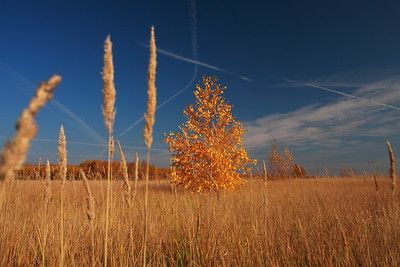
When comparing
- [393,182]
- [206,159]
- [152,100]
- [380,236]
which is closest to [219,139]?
[206,159]

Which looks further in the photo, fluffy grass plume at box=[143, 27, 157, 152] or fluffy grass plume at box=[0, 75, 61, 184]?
fluffy grass plume at box=[143, 27, 157, 152]

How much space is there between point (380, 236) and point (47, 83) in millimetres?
4514

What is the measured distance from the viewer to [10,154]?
0.73 meters

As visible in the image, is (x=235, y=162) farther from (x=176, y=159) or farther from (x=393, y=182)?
(x=393, y=182)

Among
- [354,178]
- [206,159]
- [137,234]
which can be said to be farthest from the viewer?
[206,159]

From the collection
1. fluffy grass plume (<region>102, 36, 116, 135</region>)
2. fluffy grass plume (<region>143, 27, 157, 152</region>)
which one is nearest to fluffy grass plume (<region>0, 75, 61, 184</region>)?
fluffy grass plume (<region>102, 36, 116, 135</region>)

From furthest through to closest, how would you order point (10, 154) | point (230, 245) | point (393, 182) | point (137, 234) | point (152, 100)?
point (393, 182), point (137, 234), point (230, 245), point (152, 100), point (10, 154)

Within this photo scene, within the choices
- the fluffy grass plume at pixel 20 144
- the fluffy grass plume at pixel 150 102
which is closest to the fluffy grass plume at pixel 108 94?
the fluffy grass plume at pixel 150 102

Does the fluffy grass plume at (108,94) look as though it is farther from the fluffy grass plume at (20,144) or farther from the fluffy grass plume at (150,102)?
the fluffy grass plume at (20,144)

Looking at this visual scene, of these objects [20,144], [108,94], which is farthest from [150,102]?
[20,144]

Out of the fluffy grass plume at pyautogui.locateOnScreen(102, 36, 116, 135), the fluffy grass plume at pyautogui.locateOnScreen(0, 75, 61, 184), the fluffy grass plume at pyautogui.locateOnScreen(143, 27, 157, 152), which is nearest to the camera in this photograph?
the fluffy grass plume at pyautogui.locateOnScreen(0, 75, 61, 184)

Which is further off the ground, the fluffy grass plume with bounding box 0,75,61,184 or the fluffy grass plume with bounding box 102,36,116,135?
the fluffy grass plume with bounding box 102,36,116,135

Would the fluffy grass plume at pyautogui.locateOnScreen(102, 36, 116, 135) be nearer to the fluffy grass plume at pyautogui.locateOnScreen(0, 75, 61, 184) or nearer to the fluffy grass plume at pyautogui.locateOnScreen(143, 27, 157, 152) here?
the fluffy grass plume at pyautogui.locateOnScreen(143, 27, 157, 152)

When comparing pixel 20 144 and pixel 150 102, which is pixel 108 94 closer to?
pixel 150 102
